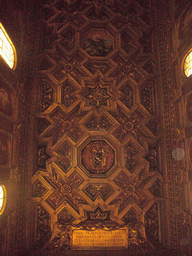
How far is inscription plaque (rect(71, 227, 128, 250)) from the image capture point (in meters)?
6.13

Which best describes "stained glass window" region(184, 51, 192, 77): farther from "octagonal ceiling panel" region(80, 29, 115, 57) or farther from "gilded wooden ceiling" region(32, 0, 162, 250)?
"octagonal ceiling panel" region(80, 29, 115, 57)

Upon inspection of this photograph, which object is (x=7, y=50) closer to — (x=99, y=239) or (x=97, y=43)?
(x=97, y=43)

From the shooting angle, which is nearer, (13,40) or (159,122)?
(13,40)

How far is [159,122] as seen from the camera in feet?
22.4

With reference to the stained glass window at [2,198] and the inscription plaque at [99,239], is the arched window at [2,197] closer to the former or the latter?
the stained glass window at [2,198]

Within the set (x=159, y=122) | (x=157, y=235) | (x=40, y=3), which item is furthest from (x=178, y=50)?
(x=157, y=235)

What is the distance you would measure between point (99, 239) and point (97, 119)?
427 cm

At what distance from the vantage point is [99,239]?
618 centimetres

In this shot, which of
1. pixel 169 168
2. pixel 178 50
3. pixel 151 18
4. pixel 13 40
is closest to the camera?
pixel 13 40

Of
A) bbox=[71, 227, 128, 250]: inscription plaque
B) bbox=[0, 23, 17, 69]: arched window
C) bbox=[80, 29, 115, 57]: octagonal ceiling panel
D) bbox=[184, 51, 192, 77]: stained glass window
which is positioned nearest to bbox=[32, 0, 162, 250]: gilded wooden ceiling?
bbox=[80, 29, 115, 57]: octagonal ceiling panel

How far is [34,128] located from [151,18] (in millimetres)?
6217

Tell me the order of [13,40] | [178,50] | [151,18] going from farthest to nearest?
[151,18] < [178,50] < [13,40]

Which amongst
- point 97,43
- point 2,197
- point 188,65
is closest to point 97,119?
point 97,43

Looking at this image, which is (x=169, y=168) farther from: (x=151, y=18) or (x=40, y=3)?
(x=40, y=3)
